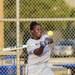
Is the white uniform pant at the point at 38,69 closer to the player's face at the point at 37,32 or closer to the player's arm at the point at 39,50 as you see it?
the player's arm at the point at 39,50

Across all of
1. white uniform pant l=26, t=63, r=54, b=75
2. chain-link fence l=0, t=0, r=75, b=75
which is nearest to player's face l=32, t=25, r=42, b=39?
white uniform pant l=26, t=63, r=54, b=75

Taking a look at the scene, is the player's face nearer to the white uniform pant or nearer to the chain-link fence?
the white uniform pant

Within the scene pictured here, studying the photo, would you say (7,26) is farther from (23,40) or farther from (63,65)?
(63,65)

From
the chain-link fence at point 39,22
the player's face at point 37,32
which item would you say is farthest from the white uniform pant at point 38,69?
the chain-link fence at point 39,22

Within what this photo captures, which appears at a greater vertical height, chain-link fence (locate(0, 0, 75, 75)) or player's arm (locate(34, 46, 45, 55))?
chain-link fence (locate(0, 0, 75, 75))

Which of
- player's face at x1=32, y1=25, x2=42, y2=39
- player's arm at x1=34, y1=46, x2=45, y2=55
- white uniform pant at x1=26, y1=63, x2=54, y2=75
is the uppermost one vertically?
player's face at x1=32, y1=25, x2=42, y2=39

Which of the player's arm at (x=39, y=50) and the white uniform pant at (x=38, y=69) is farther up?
the player's arm at (x=39, y=50)

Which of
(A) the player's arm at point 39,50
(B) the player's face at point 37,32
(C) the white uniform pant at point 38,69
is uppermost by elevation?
(B) the player's face at point 37,32

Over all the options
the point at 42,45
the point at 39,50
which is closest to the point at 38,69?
the point at 39,50

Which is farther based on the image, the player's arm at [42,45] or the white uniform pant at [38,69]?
the white uniform pant at [38,69]

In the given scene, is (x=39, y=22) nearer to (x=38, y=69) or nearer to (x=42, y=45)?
(x=38, y=69)

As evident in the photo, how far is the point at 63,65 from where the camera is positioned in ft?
31.1

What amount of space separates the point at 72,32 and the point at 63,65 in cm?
111

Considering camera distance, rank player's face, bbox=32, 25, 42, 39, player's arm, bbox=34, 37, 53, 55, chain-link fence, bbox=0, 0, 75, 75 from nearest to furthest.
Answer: player's arm, bbox=34, 37, 53, 55 → player's face, bbox=32, 25, 42, 39 → chain-link fence, bbox=0, 0, 75, 75
